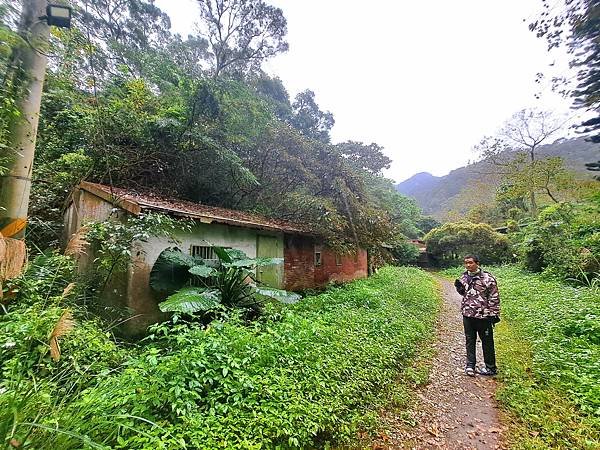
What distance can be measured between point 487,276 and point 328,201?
5644 millimetres

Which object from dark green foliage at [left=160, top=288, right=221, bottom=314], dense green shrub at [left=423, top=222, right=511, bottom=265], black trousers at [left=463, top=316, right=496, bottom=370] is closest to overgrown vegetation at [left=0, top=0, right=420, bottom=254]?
dark green foliage at [left=160, top=288, right=221, bottom=314]

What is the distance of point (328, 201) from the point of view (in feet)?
31.8

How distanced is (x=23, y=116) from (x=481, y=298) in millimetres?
6516

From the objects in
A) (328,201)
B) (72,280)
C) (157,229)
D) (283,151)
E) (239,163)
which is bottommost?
(72,280)

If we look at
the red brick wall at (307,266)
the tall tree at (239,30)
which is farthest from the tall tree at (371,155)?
the red brick wall at (307,266)

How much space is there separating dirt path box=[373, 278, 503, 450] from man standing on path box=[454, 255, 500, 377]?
0.24 meters

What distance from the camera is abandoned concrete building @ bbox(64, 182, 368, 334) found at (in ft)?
18.6

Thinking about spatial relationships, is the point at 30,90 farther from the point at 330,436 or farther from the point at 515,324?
the point at 515,324

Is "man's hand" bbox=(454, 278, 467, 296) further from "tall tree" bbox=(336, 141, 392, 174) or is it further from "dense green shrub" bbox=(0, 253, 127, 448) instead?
"tall tree" bbox=(336, 141, 392, 174)

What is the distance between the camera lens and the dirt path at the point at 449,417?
3.04 meters

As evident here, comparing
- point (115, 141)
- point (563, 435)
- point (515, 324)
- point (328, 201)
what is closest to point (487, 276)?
point (563, 435)

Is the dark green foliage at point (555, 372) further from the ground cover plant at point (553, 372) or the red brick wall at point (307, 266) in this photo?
the red brick wall at point (307, 266)

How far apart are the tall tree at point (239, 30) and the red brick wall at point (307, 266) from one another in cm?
950

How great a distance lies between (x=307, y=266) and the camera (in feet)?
33.4
